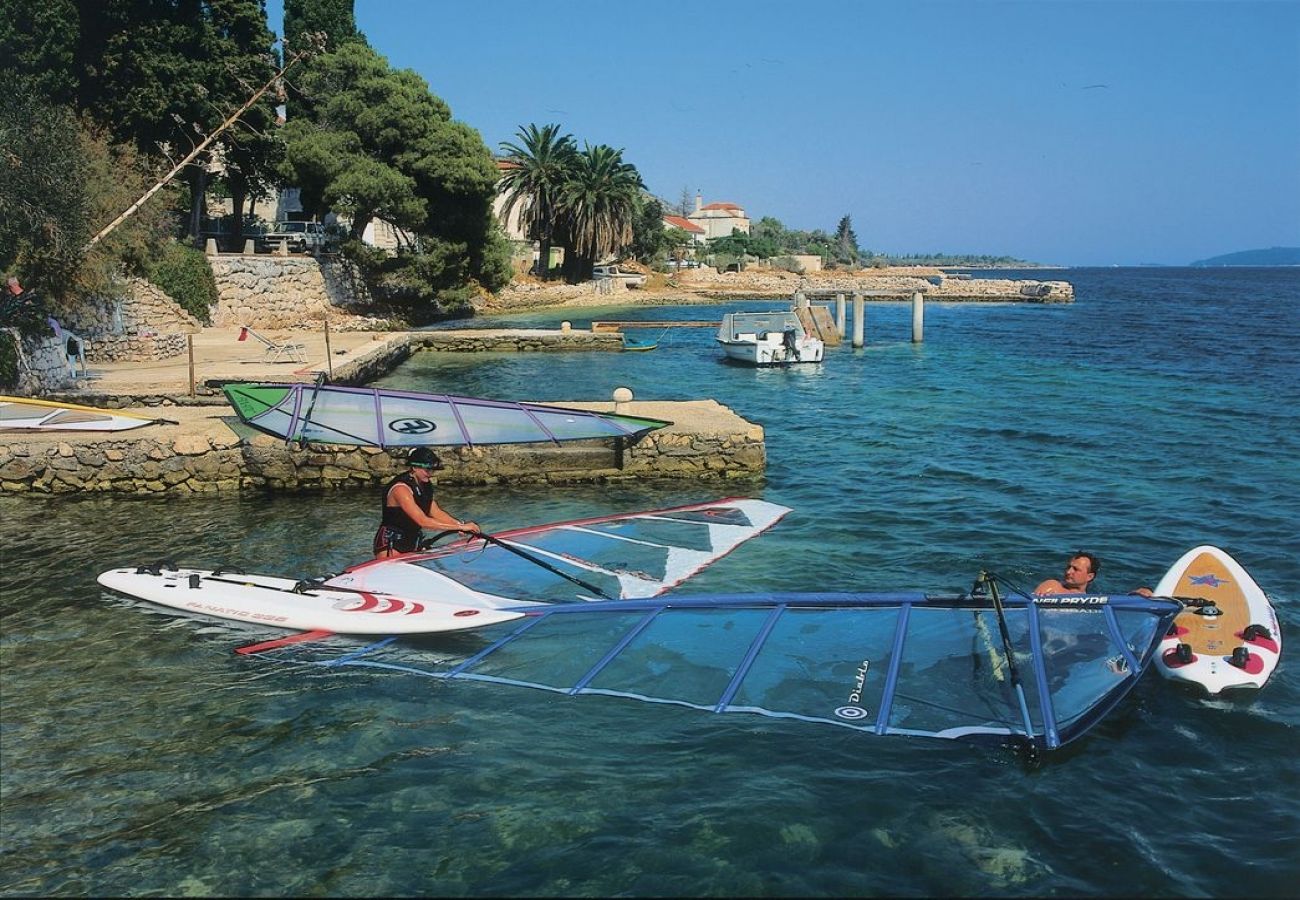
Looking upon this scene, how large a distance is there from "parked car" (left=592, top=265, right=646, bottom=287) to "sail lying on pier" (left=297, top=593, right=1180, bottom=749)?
7304cm

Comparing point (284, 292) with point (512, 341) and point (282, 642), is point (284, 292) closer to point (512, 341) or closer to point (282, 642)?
point (512, 341)

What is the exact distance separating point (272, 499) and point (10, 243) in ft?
27.5

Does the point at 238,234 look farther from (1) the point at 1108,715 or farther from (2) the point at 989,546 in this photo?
(1) the point at 1108,715

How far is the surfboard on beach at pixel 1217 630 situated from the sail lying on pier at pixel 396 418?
32.3 ft

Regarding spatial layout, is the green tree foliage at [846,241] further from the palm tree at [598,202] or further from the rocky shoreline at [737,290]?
the palm tree at [598,202]

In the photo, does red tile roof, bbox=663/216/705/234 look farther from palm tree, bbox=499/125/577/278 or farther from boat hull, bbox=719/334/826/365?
boat hull, bbox=719/334/826/365

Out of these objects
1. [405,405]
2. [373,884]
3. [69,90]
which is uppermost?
[69,90]

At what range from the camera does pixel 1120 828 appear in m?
7.29

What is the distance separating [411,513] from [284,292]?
3620 cm

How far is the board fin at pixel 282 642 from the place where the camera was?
401 inches

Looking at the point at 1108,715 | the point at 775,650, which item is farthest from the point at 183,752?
the point at 1108,715

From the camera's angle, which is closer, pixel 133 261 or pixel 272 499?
pixel 272 499

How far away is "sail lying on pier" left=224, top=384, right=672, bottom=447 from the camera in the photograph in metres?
16.8

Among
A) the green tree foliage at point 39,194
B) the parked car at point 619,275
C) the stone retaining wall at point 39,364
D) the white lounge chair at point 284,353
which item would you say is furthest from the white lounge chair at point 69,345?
the parked car at point 619,275
